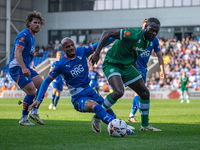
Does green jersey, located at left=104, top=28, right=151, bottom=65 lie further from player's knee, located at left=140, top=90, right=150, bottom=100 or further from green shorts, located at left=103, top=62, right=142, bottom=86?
player's knee, located at left=140, top=90, right=150, bottom=100

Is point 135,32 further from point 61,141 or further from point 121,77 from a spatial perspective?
point 61,141

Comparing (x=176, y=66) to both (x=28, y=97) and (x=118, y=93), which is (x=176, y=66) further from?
(x=118, y=93)

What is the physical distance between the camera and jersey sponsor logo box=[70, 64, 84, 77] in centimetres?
658

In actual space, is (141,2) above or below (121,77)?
above

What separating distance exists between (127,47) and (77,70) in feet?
3.43

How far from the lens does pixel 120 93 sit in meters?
6.12

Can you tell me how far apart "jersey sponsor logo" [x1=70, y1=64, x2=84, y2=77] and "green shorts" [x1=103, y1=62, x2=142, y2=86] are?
46 centimetres

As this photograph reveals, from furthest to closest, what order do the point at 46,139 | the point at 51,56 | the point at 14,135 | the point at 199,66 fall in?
the point at 51,56, the point at 199,66, the point at 14,135, the point at 46,139

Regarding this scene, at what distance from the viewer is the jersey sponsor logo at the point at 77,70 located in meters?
6.58

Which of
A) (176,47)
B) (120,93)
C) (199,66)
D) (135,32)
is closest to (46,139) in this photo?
(120,93)

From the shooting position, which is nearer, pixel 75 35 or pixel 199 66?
pixel 199 66

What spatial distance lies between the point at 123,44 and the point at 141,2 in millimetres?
37479

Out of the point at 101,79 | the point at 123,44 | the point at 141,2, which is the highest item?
the point at 141,2

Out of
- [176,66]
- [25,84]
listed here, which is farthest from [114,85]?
[176,66]
